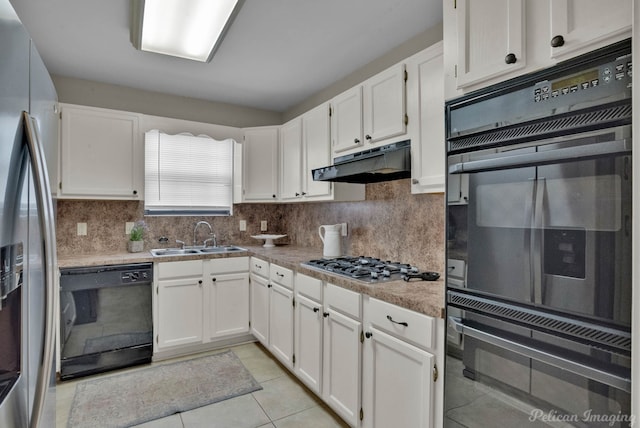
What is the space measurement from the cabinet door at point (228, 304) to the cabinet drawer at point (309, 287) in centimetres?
98

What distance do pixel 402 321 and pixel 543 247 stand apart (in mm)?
721

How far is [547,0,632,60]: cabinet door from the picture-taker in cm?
91

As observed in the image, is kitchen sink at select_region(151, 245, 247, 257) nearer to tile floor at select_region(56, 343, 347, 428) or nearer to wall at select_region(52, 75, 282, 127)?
tile floor at select_region(56, 343, 347, 428)

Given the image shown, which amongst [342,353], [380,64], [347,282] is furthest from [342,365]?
[380,64]

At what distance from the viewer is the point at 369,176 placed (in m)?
2.49

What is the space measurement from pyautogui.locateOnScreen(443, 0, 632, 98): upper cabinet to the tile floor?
6.73 feet

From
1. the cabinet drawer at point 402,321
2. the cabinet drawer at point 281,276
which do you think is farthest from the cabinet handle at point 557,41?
the cabinet drawer at point 281,276

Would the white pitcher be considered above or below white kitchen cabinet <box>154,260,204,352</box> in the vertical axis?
above

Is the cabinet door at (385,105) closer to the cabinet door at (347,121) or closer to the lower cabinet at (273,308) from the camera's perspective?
the cabinet door at (347,121)

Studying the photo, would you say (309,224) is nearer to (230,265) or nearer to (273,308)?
(230,265)

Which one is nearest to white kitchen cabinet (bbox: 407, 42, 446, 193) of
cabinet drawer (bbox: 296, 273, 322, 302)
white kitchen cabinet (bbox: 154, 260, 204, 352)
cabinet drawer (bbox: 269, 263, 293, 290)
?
cabinet drawer (bbox: 296, 273, 322, 302)

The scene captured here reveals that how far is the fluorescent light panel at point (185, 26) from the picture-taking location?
187cm

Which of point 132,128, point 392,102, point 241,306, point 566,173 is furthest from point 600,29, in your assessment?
point 132,128

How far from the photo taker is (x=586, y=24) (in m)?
0.97
